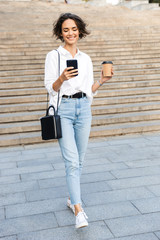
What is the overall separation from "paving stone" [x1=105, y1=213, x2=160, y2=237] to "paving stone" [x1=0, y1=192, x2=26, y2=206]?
3.80 feet

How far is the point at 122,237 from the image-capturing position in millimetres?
2961

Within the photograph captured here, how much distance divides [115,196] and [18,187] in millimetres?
1282

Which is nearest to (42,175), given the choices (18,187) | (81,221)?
(18,187)

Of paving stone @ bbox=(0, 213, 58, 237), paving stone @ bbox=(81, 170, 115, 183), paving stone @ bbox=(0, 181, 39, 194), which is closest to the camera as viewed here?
paving stone @ bbox=(0, 213, 58, 237)

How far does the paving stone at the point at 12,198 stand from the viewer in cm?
382

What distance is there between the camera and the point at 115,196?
3.90 meters

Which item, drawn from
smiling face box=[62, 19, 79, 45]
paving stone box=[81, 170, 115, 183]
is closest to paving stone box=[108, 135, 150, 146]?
paving stone box=[81, 170, 115, 183]

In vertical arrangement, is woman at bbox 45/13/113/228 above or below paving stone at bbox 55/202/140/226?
above

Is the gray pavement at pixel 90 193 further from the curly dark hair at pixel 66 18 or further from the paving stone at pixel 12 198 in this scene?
the curly dark hair at pixel 66 18

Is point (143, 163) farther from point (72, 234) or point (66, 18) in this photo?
point (66, 18)

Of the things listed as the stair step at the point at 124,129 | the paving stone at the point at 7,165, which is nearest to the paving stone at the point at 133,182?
the paving stone at the point at 7,165

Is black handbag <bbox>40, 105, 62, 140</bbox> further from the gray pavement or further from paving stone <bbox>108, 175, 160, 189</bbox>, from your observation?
paving stone <bbox>108, 175, 160, 189</bbox>

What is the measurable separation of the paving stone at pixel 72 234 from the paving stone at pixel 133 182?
3.66 ft

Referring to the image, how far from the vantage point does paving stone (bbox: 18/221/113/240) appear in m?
2.98
